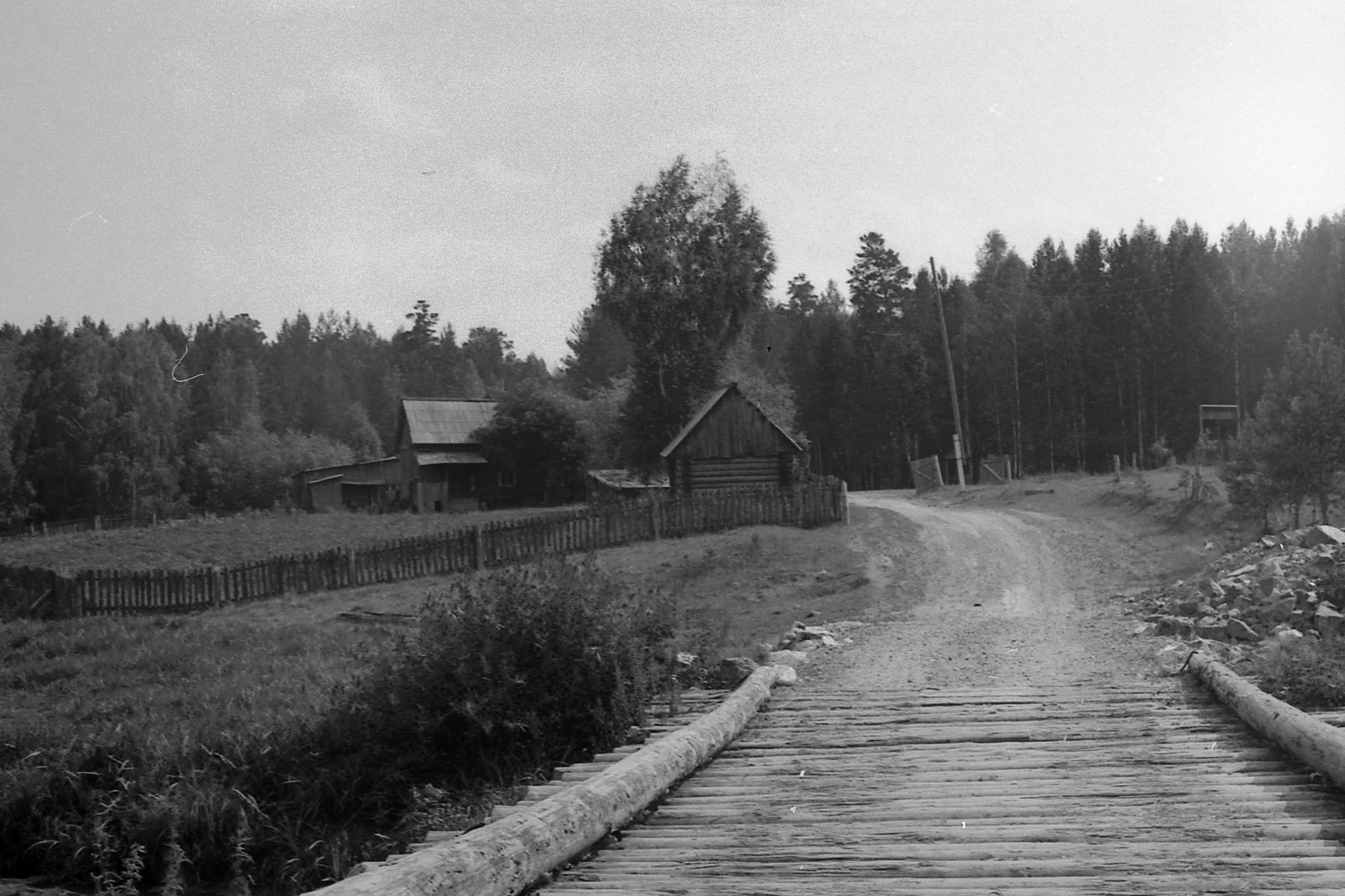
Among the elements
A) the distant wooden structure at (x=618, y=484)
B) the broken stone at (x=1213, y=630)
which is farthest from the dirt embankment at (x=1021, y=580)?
the distant wooden structure at (x=618, y=484)

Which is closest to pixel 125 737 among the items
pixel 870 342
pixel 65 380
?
pixel 870 342

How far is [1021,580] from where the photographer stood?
1970cm

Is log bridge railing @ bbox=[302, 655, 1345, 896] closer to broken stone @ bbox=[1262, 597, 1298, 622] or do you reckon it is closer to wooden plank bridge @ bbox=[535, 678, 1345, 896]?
wooden plank bridge @ bbox=[535, 678, 1345, 896]

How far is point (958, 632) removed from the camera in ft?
48.9

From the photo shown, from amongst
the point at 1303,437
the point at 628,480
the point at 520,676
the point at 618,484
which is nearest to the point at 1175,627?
the point at 520,676

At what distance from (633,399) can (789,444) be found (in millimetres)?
14495

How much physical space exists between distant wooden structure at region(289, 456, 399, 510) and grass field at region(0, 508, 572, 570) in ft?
40.5

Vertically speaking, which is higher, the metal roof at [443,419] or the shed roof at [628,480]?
the metal roof at [443,419]

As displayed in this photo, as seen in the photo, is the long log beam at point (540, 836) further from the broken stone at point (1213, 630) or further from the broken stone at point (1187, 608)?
the broken stone at point (1187, 608)

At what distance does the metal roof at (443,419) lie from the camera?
5491 cm

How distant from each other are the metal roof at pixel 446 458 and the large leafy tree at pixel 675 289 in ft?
31.9

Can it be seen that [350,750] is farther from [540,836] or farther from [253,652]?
[253,652]

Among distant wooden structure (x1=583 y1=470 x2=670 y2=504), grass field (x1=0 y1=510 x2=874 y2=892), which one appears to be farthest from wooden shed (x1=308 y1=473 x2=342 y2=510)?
grass field (x1=0 y1=510 x2=874 y2=892)

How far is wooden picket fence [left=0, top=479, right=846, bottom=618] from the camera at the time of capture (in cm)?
2634
